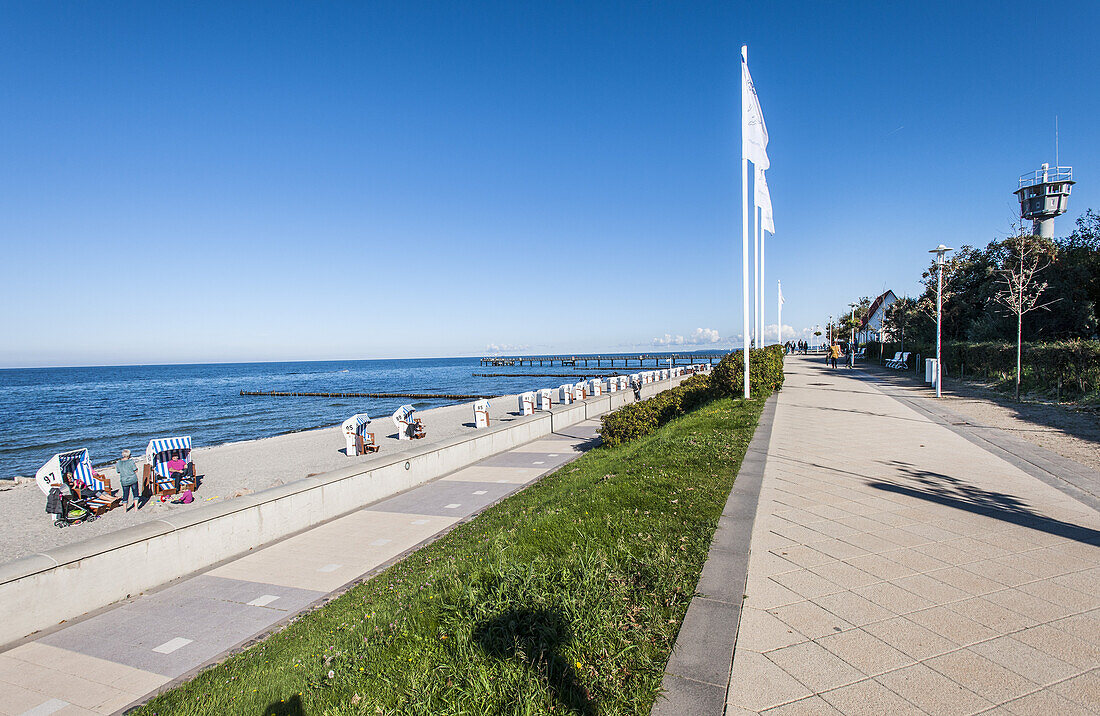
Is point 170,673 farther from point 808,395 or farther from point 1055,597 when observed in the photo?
point 808,395

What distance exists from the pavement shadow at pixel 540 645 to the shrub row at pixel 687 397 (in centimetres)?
900

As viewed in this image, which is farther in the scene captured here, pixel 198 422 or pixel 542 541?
pixel 198 422

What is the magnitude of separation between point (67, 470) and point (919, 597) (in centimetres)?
1315

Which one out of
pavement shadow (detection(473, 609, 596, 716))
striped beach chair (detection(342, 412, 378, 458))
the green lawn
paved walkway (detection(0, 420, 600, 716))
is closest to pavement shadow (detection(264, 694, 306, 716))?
the green lawn

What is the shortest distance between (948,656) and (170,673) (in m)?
5.22

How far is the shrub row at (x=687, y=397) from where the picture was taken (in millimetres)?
12289

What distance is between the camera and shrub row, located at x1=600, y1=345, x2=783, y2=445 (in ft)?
40.3

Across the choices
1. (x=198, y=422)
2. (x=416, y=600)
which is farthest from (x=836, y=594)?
(x=198, y=422)

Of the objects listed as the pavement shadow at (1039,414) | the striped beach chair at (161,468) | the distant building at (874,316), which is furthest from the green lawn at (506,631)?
the distant building at (874,316)

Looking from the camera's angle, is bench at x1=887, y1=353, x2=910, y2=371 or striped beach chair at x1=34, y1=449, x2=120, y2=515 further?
bench at x1=887, y1=353, x2=910, y2=371

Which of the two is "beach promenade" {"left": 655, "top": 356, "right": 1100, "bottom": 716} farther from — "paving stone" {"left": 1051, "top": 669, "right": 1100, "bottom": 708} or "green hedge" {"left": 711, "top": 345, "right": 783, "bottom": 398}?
"green hedge" {"left": 711, "top": 345, "right": 783, "bottom": 398}

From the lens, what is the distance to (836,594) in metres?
3.33

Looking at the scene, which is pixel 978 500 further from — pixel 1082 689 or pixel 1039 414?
pixel 1039 414

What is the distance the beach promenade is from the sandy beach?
25.0 ft
